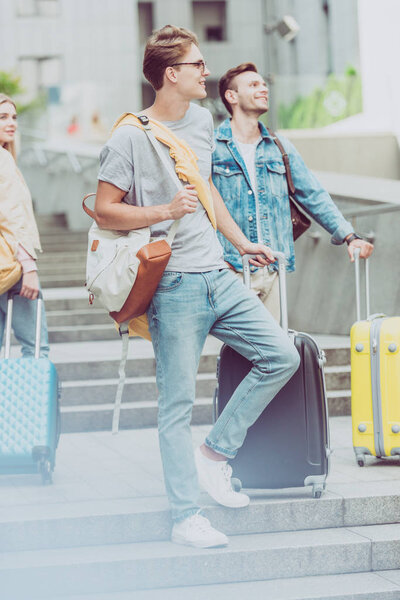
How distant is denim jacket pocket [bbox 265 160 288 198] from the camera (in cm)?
523

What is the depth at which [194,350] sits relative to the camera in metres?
4.18

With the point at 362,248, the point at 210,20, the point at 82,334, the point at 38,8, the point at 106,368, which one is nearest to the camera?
the point at 362,248

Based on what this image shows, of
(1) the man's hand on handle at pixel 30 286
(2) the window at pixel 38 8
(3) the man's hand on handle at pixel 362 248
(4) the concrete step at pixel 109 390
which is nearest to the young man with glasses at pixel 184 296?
(3) the man's hand on handle at pixel 362 248

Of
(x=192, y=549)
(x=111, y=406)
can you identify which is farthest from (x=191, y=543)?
(x=111, y=406)

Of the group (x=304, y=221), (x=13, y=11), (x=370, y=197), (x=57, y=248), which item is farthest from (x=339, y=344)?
(x=13, y=11)

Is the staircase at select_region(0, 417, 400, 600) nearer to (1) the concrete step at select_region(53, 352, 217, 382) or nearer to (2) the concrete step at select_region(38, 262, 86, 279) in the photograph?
(1) the concrete step at select_region(53, 352, 217, 382)

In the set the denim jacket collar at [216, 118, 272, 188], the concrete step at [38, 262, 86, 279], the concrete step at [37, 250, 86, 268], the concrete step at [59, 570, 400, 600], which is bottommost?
the concrete step at [59, 570, 400, 600]

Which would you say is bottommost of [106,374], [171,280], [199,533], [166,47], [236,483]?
[199,533]

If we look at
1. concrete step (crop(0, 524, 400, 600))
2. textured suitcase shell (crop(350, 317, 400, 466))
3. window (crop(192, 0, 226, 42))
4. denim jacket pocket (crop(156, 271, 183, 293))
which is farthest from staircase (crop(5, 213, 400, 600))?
window (crop(192, 0, 226, 42))

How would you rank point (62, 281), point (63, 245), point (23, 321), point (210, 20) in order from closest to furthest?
point (23, 321) → point (62, 281) → point (63, 245) → point (210, 20)

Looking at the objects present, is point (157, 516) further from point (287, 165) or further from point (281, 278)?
point (287, 165)

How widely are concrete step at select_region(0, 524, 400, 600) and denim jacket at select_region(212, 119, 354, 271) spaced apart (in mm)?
1479

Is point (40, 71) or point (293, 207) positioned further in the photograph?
point (40, 71)

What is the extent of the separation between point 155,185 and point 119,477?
5.74 feet
